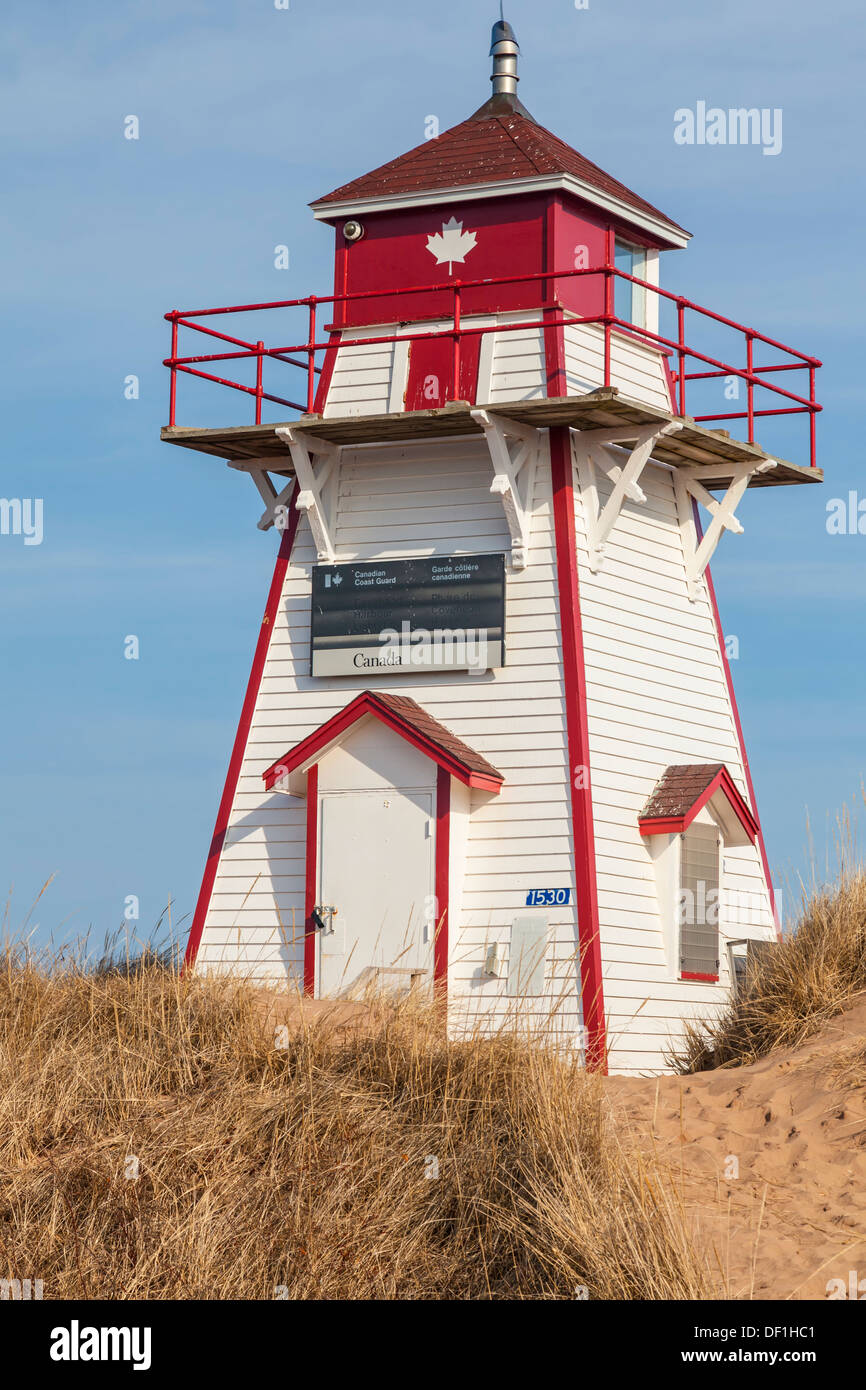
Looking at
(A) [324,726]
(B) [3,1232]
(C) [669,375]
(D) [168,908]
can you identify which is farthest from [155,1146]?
(C) [669,375]

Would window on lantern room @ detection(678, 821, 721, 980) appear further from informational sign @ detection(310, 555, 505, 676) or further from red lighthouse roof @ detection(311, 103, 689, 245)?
red lighthouse roof @ detection(311, 103, 689, 245)

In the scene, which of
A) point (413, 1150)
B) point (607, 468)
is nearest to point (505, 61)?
point (607, 468)

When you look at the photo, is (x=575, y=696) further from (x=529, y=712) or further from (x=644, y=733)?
(x=644, y=733)

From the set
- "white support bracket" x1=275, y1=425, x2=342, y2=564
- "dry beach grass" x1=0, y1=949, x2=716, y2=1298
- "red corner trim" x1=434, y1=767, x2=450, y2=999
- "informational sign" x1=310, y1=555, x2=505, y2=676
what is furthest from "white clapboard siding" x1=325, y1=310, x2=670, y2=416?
"dry beach grass" x1=0, y1=949, x2=716, y2=1298

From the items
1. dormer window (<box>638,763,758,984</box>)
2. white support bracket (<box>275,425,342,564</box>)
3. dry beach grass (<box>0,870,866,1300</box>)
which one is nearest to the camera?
dry beach grass (<box>0,870,866,1300</box>)

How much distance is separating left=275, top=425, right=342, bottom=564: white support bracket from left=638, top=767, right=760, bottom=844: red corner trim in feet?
13.7

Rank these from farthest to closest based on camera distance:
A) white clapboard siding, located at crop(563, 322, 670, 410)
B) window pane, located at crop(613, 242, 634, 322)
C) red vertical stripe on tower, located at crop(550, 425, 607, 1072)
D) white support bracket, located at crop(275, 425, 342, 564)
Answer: window pane, located at crop(613, 242, 634, 322) < white support bracket, located at crop(275, 425, 342, 564) < white clapboard siding, located at crop(563, 322, 670, 410) < red vertical stripe on tower, located at crop(550, 425, 607, 1072)

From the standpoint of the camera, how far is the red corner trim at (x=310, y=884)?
712 inches

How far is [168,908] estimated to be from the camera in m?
17.4

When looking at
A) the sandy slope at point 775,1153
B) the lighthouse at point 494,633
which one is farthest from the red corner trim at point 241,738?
the sandy slope at point 775,1153

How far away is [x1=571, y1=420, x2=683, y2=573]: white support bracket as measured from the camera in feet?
60.0
